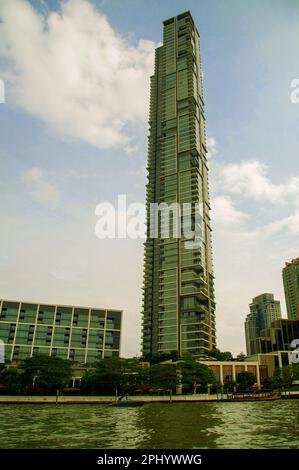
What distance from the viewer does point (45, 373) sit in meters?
71.0

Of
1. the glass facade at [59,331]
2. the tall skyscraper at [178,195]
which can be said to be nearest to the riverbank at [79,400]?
the tall skyscraper at [178,195]

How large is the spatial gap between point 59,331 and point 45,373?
170ft

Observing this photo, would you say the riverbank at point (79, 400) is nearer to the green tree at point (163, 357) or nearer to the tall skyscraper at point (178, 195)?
the green tree at point (163, 357)

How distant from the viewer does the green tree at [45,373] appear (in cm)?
7069

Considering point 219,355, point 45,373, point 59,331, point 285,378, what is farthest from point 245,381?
point 59,331

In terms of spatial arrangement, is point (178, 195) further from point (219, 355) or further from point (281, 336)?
point (281, 336)

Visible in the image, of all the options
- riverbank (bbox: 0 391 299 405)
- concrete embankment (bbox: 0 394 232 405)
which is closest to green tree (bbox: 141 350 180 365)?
riverbank (bbox: 0 391 299 405)

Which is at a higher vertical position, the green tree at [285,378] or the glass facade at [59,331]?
the glass facade at [59,331]

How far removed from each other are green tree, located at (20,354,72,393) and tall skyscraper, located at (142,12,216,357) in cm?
5634

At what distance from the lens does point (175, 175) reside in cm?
14900

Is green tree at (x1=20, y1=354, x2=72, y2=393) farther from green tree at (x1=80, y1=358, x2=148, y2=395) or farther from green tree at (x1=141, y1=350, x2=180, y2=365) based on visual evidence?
green tree at (x1=141, y1=350, x2=180, y2=365)

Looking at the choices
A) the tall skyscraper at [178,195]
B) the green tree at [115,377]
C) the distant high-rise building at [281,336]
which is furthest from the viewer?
the distant high-rise building at [281,336]

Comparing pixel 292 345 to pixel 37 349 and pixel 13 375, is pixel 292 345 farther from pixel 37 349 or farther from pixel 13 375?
pixel 13 375

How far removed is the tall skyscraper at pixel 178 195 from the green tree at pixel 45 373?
5634 centimetres
